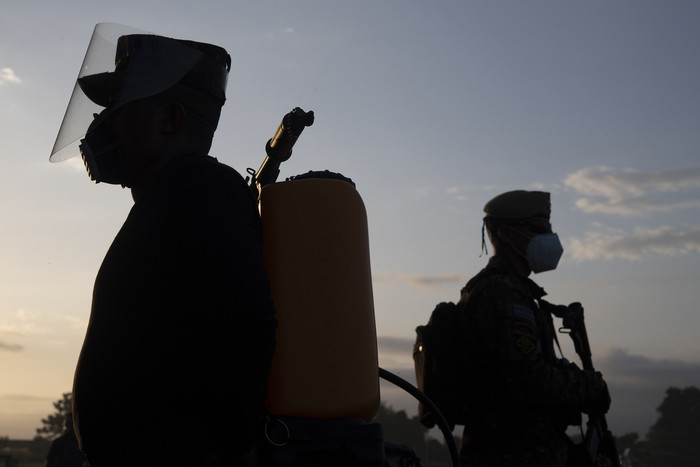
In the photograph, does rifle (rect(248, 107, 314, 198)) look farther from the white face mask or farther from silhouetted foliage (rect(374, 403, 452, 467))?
silhouetted foliage (rect(374, 403, 452, 467))

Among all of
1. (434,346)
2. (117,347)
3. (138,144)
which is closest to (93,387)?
(117,347)

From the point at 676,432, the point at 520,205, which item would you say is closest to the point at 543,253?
the point at 520,205

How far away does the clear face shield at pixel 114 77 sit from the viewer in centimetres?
277

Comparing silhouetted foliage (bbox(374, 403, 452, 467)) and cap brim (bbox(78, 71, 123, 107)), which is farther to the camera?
silhouetted foliage (bbox(374, 403, 452, 467))

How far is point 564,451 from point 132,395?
3.11m

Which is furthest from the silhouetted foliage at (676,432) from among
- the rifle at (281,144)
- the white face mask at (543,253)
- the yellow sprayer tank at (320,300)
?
the yellow sprayer tank at (320,300)

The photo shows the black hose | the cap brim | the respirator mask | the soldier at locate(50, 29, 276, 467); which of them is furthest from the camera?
the black hose

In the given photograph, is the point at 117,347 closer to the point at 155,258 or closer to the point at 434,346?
the point at 155,258

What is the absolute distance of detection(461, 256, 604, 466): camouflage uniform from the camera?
4582 millimetres

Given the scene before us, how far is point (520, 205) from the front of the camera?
5477 millimetres

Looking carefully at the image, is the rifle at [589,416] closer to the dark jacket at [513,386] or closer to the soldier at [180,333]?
the dark jacket at [513,386]

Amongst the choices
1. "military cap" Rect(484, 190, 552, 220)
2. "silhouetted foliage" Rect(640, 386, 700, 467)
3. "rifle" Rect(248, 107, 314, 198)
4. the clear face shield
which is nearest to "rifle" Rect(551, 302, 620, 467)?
"military cap" Rect(484, 190, 552, 220)

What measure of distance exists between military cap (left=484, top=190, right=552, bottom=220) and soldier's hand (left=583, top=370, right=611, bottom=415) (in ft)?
3.62

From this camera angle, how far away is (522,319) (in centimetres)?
466
